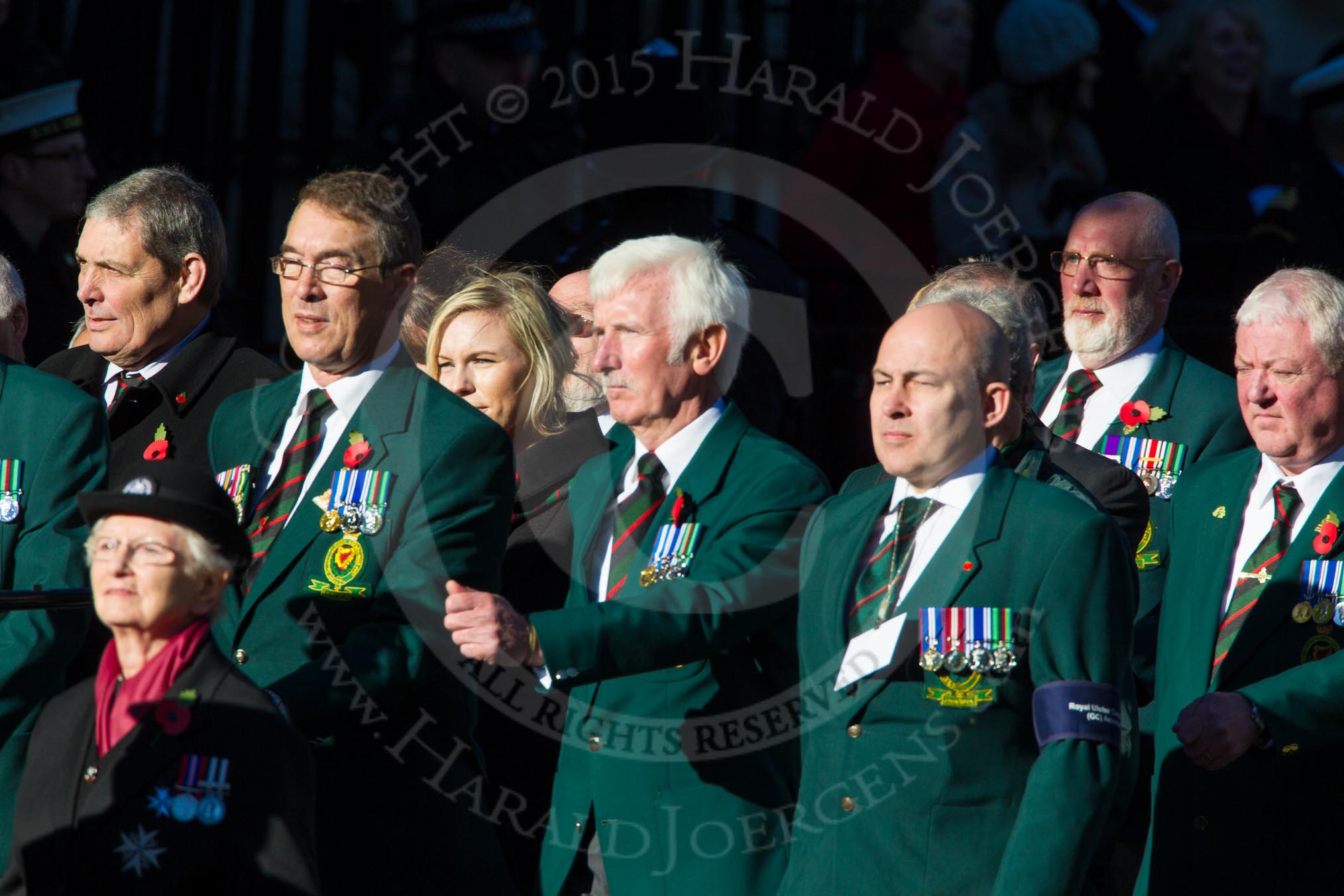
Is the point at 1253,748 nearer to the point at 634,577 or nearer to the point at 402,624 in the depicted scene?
the point at 634,577

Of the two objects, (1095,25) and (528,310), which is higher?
(1095,25)

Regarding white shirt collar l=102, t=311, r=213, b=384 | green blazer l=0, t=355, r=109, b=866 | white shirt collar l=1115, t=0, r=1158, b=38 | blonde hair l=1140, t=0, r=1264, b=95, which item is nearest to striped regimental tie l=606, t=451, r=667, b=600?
green blazer l=0, t=355, r=109, b=866

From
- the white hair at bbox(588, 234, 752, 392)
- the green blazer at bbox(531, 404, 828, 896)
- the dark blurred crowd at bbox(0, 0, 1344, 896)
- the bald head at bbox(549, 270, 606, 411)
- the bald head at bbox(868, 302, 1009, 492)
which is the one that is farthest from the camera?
the bald head at bbox(549, 270, 606, 411)

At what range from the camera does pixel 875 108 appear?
7039mm

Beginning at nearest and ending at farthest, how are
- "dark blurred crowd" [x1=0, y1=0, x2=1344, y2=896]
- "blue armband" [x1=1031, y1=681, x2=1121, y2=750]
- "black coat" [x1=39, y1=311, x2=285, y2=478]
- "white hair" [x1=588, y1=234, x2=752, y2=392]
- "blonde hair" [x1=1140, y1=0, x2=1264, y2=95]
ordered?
1. "dark blurred crowd" [x1=0, y1=0, x2=1344, y2=896]
2. "blue armband" [x1=1031, y1=681, x2=1121, y2=750]
3. "white hair" [x1=588, y1=234, x2=752, y2=392]
4. "black coat" [x1=39, y1=311, x2=285, y2=478]
5. "blonde hair" [x1=1140, y1=0, x2=1264, y2=95]

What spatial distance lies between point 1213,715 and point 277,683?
72.7 inches

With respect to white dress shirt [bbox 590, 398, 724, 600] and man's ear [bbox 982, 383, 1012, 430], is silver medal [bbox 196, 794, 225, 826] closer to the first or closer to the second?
white dress shirt [bbox 590, 398, 724, 600]

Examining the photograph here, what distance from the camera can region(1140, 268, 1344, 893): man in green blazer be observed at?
161 inches

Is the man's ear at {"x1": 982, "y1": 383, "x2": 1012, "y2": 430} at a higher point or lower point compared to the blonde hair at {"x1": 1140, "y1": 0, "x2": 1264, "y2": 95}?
lower

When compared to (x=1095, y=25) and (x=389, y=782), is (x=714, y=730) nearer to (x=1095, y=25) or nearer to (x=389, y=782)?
(x=389, y=782)

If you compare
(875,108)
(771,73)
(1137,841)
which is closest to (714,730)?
(1137,841)

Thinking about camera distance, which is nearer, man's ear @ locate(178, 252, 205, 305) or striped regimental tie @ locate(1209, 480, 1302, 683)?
striped regimental tie @ locate(1209, 480, 1302, 683)

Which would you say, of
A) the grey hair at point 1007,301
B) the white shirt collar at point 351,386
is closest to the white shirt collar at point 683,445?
the grey hair at point 1007,301

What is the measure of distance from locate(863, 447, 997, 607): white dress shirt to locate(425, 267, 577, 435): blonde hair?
1526 mm
